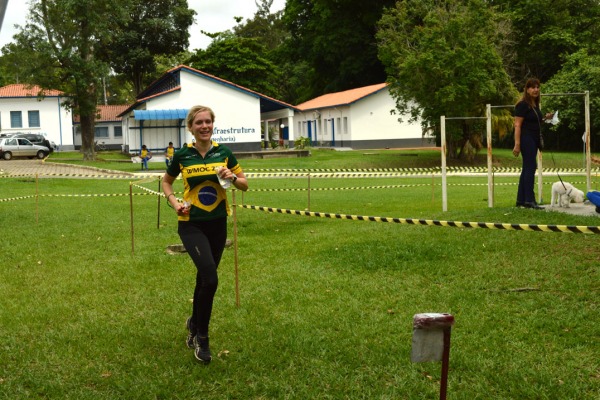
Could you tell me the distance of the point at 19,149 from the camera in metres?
49.7

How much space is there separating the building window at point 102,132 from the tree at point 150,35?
17.8 feet

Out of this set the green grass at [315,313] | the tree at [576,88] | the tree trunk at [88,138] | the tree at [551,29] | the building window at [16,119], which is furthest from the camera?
the building window at [16,119]

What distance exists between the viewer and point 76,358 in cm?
573

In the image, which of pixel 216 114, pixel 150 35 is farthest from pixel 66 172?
pixel 150 35

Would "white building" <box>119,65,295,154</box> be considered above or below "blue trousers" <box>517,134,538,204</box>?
above

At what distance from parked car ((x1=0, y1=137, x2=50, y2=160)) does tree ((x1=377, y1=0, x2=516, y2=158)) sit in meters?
24.3

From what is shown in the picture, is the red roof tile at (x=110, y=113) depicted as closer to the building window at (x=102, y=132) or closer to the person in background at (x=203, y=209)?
the building window at (x=102, y=132)

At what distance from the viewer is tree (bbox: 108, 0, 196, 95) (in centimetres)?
6738

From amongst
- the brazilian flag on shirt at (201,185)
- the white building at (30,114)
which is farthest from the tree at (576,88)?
the white building at (30,114)

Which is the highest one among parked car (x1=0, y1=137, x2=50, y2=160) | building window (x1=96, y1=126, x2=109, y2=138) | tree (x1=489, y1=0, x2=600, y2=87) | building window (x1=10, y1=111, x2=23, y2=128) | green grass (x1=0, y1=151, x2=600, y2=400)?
tree (x1=489, y1=0, x2=600, y2=87)

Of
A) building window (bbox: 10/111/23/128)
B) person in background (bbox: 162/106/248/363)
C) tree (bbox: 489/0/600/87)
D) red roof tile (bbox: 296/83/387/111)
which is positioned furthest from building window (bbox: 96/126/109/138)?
person in background (bbox: 162/106/248/363)

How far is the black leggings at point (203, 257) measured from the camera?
5.65 meters

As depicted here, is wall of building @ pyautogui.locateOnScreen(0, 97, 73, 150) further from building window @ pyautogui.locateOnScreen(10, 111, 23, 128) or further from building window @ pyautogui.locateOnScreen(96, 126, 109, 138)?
building window @ pyautogui.locateOnScreen(96, 126, 109, 138)

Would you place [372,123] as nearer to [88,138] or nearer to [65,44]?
[88,138]
